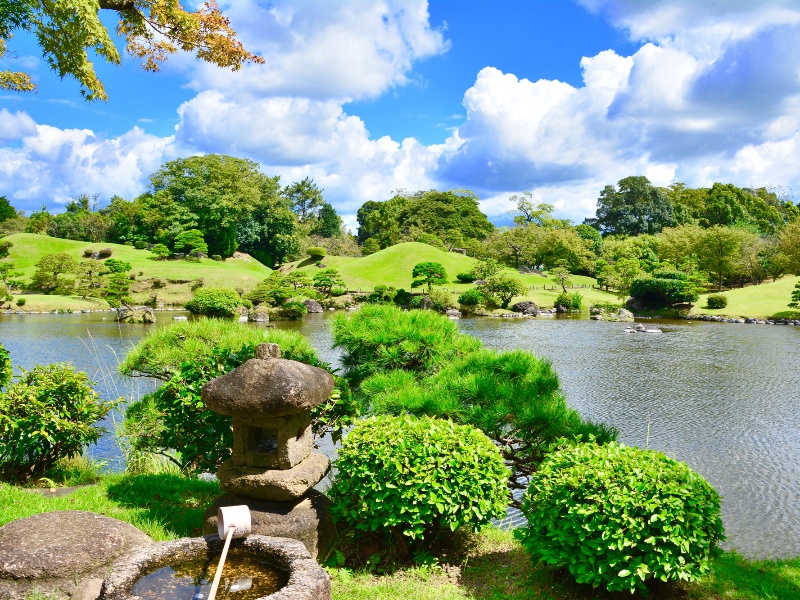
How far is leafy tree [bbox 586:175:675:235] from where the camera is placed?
67.9 m

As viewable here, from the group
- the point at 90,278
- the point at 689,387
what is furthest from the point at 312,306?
the point at 689,387

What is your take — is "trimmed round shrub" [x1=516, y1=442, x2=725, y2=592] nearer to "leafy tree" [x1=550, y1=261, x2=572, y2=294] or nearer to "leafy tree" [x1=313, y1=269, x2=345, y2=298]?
"leafy tree" [x1=313, y1=269, x2=345, y2=298]

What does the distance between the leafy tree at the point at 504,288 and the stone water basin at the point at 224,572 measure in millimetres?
41115

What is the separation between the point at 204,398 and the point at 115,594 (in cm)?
175

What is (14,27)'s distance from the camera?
830 cm

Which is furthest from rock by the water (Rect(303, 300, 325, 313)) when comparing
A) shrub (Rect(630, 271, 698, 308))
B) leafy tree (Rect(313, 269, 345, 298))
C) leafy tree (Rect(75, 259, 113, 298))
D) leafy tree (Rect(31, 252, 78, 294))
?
shrub (Rect(630, 271, 698, 308))

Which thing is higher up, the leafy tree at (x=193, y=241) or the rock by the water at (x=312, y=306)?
the leafy tree at (x=193, y=241)

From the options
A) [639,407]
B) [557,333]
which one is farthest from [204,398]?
[557,333]

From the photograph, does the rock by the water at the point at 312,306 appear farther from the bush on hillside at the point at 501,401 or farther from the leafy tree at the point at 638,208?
the leafy tree at the point at 638,208

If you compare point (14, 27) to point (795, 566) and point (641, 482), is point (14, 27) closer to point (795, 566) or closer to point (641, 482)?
point (641, 482)

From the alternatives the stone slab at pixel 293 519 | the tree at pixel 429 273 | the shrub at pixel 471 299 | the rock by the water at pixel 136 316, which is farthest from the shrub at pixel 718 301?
the stone slab at pixel 293 519

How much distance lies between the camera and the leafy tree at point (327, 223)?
72.6 m

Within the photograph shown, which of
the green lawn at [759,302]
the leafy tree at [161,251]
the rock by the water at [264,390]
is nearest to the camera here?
the rock by the water at [264,390]

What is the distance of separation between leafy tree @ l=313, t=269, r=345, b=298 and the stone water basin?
132ft
